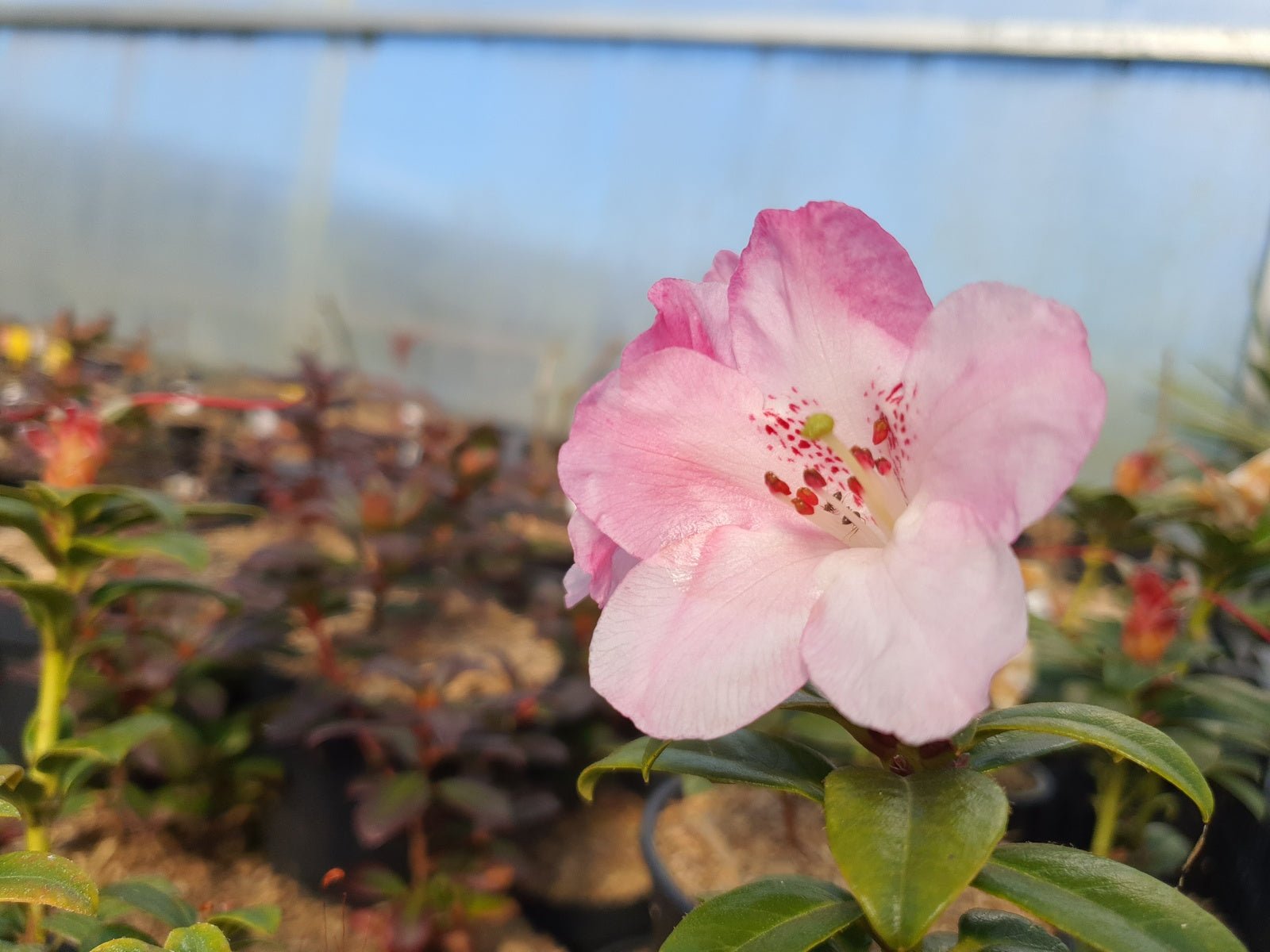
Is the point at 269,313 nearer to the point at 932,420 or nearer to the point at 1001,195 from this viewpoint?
the point at 1001,195

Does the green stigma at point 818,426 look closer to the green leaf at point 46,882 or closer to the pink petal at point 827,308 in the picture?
the pink petal at point 827,308

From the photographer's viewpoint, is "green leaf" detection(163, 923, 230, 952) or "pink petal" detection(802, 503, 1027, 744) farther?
"green leaf" detection(163, 923, 230, 952)

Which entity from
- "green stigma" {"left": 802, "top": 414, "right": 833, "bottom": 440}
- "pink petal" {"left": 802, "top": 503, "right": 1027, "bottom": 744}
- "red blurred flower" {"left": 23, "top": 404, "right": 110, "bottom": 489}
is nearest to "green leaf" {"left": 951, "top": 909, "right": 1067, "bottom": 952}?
"pink petal" {"left": 802, "top": 503, "right": 1027, "bottom": 744}

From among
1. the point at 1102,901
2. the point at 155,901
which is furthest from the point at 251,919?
the point at 1102,901

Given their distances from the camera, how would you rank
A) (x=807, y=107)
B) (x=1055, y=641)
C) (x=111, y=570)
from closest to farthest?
(x=1055, y=641), (x=111, y=570), (x=807, y=107)

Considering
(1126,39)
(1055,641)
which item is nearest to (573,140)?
(1126,39)

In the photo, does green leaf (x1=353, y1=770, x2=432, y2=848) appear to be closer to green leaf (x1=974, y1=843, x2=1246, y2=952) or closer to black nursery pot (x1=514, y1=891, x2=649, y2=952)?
black nursery pot (x1=514, y1=891, x2=649, y2=952)

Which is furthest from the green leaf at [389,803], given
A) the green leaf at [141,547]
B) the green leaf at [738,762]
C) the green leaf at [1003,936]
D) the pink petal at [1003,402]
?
the pink petal at [1003,402]
